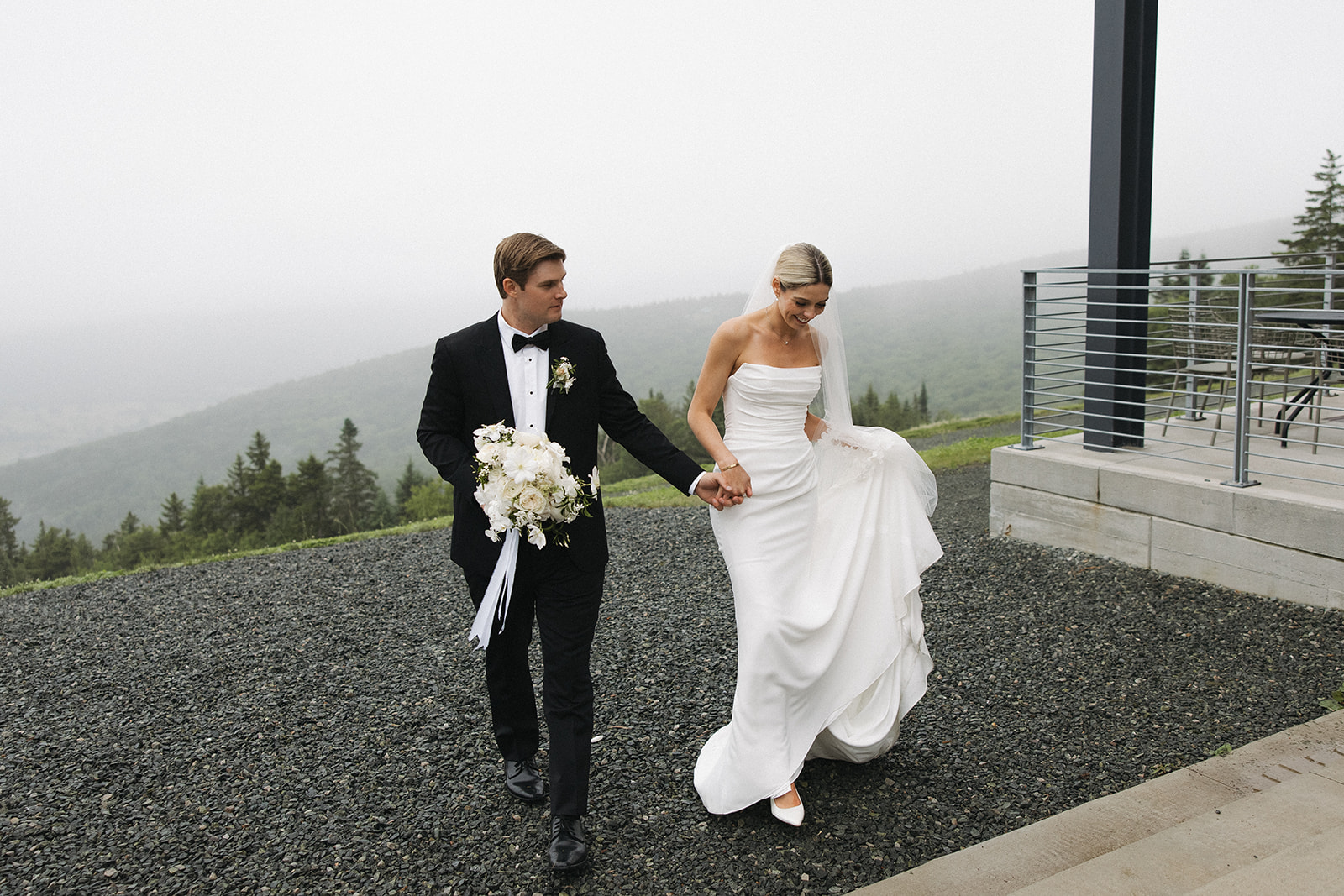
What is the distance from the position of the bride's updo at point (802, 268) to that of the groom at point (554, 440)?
27.3 inches

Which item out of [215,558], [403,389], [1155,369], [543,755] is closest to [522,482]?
[543,755]

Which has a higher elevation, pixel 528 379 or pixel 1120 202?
pixel 1120 202

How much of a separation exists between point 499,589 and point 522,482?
0.51m

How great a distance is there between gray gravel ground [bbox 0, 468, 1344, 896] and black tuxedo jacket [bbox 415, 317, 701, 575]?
1049 millimetres

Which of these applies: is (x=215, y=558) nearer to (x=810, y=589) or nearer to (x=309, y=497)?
(x=810, y=589)

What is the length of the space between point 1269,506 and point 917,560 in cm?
321

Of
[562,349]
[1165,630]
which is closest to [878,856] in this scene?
[562,349]

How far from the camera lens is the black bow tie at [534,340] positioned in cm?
311

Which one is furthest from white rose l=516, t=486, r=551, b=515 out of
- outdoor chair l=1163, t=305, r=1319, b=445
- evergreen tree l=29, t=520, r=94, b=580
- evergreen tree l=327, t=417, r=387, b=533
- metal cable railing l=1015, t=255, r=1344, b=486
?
evergreen tree l=29, t=520, r=94, b=580

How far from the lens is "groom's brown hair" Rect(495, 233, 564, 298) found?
2.96 metres

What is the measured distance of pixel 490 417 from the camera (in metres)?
3.16

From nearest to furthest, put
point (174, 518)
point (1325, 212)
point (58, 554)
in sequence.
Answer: point (174, 518) → point (58, 554) → point (1325, 212)

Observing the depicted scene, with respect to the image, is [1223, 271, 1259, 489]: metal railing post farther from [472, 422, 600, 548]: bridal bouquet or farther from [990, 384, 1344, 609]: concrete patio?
[472, 422, 600, 548]: bridal bouquet

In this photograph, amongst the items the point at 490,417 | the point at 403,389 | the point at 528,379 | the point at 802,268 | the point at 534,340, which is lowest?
the point at 403,389
